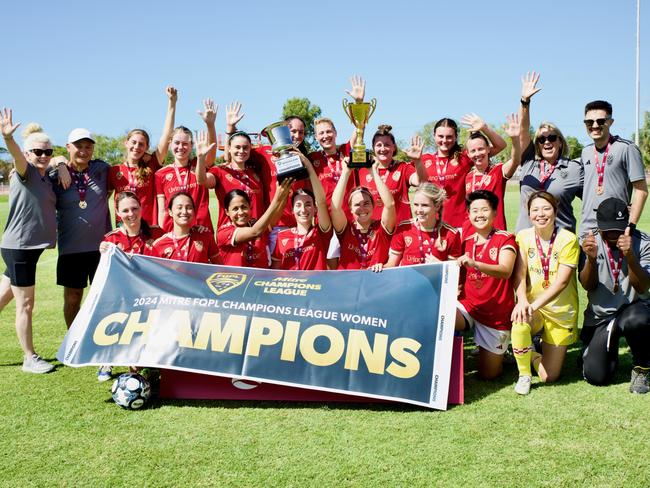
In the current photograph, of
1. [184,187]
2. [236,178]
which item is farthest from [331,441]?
[184,187]

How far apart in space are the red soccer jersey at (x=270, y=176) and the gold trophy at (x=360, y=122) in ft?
3.06

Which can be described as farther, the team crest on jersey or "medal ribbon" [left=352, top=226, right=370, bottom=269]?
"medal ribbon" [left=352, top=226, right=370, bottom=269]

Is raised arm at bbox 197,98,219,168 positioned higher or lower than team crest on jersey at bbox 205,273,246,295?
higher

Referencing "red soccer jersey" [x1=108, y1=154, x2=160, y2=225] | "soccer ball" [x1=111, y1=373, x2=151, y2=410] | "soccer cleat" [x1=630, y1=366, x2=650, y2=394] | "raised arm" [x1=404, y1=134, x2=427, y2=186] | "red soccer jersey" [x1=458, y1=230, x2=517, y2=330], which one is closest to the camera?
"soccer ball" [x1=111, y1=373, x2=151, y2=410]

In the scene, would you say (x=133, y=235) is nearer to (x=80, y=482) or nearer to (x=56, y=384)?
(x=56, y=384)

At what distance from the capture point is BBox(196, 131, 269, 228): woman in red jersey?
5.99 metres

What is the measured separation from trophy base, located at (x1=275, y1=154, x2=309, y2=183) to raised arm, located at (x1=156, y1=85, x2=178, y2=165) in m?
1.63

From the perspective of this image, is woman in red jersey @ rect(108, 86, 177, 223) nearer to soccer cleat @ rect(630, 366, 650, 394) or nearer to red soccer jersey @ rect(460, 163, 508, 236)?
red soccer jersey @ rect(460, 163, 508, 236)

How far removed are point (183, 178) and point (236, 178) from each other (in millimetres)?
576

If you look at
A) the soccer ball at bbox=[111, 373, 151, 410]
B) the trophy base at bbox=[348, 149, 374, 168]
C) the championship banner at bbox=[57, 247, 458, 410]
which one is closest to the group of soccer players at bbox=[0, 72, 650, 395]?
the trophy base at bbox=[348, 149, 374, 168]

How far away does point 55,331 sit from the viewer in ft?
22.9

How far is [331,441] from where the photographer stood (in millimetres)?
3828

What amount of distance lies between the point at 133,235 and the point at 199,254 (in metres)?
0.69

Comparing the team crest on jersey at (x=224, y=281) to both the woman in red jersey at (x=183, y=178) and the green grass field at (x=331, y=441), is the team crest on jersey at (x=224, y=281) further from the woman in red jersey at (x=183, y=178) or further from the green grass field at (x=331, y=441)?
the woman in red jersey at (x=183, y=178)
